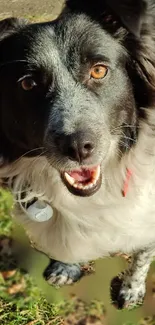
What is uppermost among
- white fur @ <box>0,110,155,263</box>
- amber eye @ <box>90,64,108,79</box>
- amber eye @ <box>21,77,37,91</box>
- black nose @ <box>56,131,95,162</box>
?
amber eye @ <box>21,77,37,91</box>

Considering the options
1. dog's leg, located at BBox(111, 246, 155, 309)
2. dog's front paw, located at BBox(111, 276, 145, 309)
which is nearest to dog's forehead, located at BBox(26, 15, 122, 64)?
dog's leg, located at BBox(111, 246, 155, 309)

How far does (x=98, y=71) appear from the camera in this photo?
9.86ft

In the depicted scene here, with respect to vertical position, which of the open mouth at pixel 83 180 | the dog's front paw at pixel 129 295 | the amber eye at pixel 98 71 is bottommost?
the dog's front paw at pixel 129 295

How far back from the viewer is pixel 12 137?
3303mm

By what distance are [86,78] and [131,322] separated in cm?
199

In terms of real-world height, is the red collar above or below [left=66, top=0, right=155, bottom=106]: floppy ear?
below

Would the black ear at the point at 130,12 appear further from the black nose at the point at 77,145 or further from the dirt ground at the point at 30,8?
the dirt ground at the point at 30,8

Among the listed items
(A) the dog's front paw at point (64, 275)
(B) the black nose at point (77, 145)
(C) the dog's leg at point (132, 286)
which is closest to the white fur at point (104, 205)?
(C) the dog's leg at point (132, 286)

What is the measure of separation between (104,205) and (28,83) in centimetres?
88

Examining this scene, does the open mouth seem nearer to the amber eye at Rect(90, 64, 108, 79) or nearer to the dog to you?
the dog

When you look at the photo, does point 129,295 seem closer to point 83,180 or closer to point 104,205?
point 104,205

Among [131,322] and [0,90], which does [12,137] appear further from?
[131,322]

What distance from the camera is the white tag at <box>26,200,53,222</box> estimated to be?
143 inches

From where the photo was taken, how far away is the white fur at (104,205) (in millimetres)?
3375
